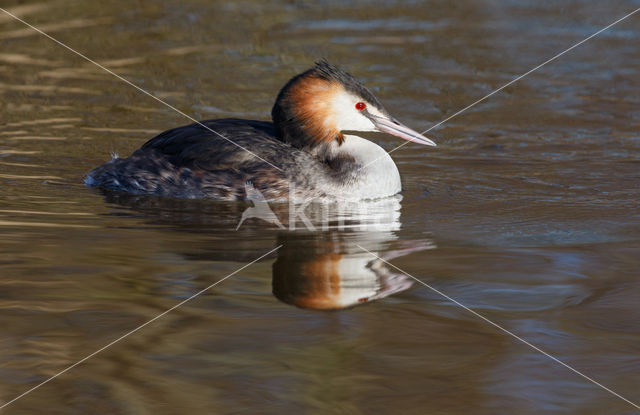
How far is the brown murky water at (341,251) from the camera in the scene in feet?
13.7

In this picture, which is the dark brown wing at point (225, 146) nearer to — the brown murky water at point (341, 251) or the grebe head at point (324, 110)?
the grebe head at point (324, 110)

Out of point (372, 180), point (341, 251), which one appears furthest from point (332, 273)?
point (372, 180)

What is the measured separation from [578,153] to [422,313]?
4468 mm

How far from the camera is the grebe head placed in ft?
25.2

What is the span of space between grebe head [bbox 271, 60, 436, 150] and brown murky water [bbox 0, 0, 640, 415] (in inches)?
26.2

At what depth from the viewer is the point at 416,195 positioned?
7734mm

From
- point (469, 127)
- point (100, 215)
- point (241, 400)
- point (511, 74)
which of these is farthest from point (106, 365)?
point (511, 74)

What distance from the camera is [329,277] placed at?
5543mm

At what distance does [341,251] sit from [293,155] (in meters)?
1.73

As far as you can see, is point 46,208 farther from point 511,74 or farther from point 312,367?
point 511,74

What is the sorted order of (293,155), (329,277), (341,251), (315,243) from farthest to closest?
(293,155) < (315,243) < (341,251) < (329,277)

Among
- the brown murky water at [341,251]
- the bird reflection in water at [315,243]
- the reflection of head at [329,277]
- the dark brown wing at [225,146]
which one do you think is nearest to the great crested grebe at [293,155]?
the dark brown wing at [225,146]

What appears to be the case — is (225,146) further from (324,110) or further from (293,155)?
(324,110)

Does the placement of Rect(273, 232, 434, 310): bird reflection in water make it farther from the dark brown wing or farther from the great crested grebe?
the dark brown wing
